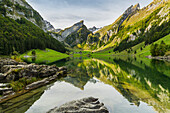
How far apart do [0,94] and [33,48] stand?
539ft

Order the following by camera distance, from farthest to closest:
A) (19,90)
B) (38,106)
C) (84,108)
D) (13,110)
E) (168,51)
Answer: (168,51)
(19,90)
(38,106)
(13,110)
(84,108)

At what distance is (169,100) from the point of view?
17.4m

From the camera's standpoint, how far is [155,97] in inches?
749

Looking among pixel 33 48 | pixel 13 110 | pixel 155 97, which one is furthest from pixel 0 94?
pixel 33 48

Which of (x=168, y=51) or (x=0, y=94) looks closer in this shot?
(x=0, y=94)

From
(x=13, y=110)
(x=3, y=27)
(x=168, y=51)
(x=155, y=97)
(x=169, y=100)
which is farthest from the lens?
(x=3, y=27)

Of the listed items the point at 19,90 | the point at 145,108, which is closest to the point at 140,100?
the point at 145,108

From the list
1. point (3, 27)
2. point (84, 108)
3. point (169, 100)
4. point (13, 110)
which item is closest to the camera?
point (84, 108)

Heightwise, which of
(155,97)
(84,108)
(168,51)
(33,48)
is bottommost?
(155,97)

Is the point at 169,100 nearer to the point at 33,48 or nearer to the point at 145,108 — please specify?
the point at 145,108

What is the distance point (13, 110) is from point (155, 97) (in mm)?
22030

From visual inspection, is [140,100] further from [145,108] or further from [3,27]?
[3,27]

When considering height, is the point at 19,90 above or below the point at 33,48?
below

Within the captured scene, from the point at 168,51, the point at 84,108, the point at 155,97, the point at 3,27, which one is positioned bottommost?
the point at 155,97
